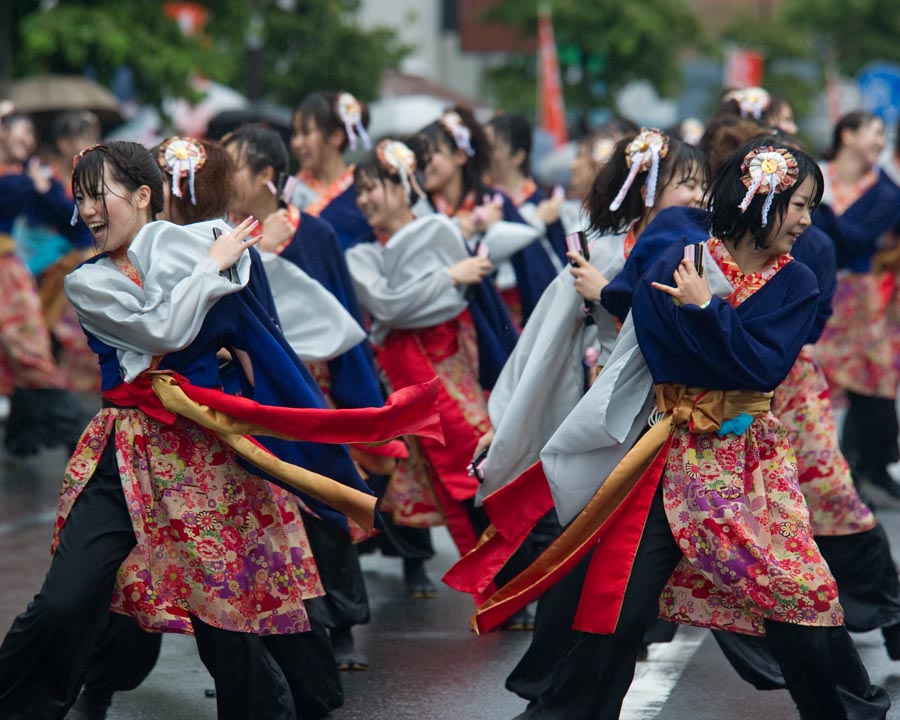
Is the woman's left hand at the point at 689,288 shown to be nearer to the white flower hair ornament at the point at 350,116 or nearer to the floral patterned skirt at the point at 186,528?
the floral patterned skirt at the point at 186,528

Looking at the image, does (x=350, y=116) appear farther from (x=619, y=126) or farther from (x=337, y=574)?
(x=619, y=126)

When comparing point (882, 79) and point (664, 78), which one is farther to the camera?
point (664, 78)

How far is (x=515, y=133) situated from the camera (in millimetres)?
8602

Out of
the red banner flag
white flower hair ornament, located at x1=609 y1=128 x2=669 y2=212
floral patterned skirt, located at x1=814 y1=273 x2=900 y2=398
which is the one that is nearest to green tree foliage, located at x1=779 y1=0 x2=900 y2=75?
the red banner flag

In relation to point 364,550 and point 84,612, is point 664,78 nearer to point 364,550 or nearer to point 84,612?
point 364,550

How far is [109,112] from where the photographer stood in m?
15.1

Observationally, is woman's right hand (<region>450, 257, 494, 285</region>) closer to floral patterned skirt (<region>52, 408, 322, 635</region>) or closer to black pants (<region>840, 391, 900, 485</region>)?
floral patterned skirt (<region>52, 408, 322, 635</region>)

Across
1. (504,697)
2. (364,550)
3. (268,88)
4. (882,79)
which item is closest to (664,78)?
(882,79)

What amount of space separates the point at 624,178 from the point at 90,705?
226cm

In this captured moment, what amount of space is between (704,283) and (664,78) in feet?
68.5

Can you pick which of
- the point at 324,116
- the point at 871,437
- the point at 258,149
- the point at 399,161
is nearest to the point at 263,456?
the point at 258,149

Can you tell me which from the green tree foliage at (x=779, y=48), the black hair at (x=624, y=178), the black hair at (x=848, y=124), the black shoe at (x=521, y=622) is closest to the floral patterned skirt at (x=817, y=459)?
the black hair at (x=624, y=178)

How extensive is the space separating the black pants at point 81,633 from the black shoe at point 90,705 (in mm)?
566

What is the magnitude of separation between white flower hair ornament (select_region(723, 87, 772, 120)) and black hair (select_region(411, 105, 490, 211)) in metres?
1.11
